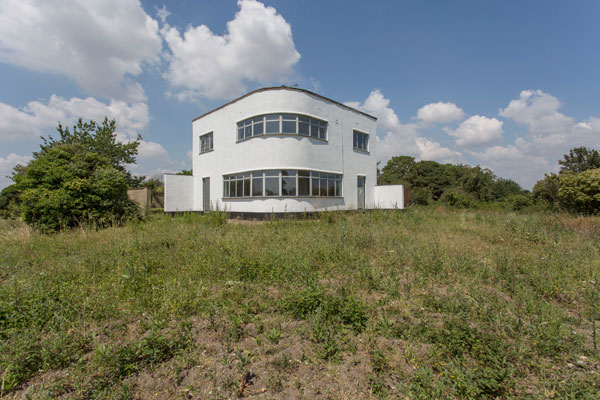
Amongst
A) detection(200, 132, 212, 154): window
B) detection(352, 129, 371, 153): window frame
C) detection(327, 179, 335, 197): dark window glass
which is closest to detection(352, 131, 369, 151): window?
detection(352, 129, 371, 153): window frame

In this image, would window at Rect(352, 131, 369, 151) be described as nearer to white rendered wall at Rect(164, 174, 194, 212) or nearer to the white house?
the white house

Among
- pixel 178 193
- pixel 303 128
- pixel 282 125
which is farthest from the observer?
pixel 178 193

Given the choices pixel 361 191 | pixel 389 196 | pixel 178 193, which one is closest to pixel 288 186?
pixel 361 191

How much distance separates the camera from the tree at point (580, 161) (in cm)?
2839

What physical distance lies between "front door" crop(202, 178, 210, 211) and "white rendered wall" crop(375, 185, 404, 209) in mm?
12788

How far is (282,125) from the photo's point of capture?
14.9m

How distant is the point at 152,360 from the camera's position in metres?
2.65

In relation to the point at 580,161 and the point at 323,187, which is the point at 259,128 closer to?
the point at 323,187

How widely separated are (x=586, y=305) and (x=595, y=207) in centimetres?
1744

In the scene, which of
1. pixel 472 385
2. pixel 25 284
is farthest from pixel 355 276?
pixel 25 284

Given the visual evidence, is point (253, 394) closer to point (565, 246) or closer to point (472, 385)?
point (472, 385)

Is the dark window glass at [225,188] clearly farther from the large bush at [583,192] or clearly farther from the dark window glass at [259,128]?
the large bush at [583,192]

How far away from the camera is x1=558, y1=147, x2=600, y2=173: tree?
93.1 feet

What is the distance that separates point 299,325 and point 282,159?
1204cm
